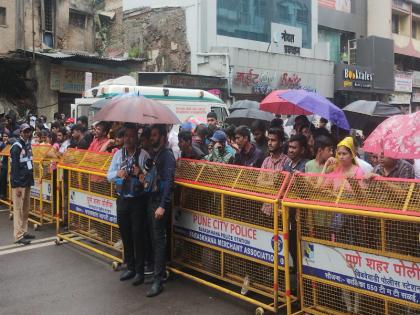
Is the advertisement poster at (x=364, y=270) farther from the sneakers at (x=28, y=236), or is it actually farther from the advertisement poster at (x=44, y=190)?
the advertisement poster at (x=44, y=190)

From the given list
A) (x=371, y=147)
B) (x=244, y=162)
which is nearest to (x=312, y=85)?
(x=244, y=162)

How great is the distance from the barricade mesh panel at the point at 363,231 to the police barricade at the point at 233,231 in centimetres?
A: 24

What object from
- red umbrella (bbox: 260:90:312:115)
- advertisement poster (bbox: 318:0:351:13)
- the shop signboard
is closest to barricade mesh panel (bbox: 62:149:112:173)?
red umbrella (bbox: 260:90:312:115)

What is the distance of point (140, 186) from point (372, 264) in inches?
98.7

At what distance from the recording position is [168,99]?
1166 cm

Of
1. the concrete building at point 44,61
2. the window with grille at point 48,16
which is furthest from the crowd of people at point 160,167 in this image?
the window with grille at point 48,16

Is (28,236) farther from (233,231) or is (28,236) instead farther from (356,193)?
(356,193)

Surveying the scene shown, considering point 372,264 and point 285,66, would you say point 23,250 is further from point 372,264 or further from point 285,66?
point 285,66

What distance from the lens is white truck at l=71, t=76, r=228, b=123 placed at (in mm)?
10953

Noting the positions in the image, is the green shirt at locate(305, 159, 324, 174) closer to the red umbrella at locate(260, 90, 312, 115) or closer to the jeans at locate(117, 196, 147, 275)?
the jeans at locate(117, 196, 147, 275)

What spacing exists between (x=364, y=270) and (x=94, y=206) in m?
3.97

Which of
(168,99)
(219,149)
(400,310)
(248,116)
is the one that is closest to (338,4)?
(168,99)

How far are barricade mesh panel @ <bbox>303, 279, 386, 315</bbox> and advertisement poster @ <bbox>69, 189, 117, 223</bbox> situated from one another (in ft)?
9.49

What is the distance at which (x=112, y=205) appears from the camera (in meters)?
6.08
